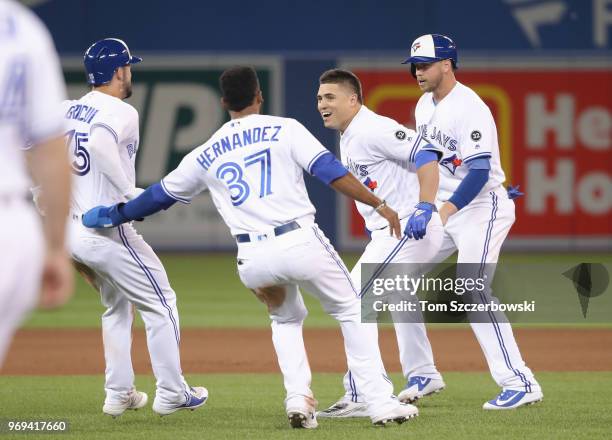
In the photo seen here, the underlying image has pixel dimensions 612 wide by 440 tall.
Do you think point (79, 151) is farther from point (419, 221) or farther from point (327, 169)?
point (419, 221)

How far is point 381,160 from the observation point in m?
6.78

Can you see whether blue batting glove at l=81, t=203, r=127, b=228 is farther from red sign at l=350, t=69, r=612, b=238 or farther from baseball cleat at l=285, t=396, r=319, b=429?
red sign at l=350, t=69, r=612, b=238

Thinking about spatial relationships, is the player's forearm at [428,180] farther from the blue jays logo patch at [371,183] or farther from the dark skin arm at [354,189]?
the dark skin arm at [354,189]

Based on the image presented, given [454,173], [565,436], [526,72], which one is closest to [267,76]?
[526,72]

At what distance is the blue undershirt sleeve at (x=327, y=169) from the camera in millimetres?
5770

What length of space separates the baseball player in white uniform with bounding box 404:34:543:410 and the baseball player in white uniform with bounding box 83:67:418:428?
36.9 inches

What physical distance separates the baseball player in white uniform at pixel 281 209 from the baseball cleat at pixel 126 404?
1.18 meters

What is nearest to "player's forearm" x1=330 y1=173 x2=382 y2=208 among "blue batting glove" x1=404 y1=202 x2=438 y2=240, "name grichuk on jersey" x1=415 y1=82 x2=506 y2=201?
"blue batting glove" x1=404 y1=202 x2=438 y2=240

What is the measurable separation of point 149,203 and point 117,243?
1.75 feet

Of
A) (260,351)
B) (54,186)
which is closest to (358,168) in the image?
(260,351)

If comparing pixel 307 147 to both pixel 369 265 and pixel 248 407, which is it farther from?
pixel 248 407

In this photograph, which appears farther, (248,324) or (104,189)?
(248,324)

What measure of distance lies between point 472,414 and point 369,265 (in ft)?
3.51

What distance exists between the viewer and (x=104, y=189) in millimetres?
6566
